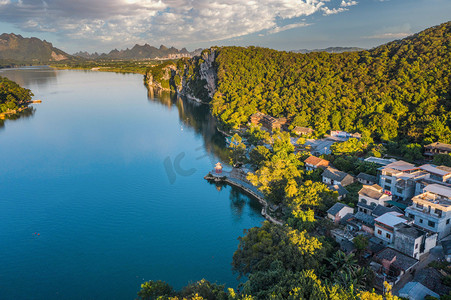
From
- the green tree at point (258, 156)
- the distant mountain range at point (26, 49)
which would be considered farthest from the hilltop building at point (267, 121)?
the distant mountain range at point (26, 49)

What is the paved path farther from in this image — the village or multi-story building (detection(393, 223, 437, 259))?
multi-story building (detection(393, 223, 437, 259))

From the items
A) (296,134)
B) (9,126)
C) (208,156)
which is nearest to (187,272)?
(208,156)

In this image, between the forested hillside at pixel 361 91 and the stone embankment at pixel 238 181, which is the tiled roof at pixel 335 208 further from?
the forested hillside at pixel 361 91

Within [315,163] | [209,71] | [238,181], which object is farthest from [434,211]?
[209,71]

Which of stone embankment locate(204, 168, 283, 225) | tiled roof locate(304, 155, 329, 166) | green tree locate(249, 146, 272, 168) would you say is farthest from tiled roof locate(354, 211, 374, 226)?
green tree locate(249, 146, 272, 168)

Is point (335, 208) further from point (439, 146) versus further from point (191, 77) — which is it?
point (191, 77)

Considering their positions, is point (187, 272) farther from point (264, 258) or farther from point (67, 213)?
point (67, 213)
